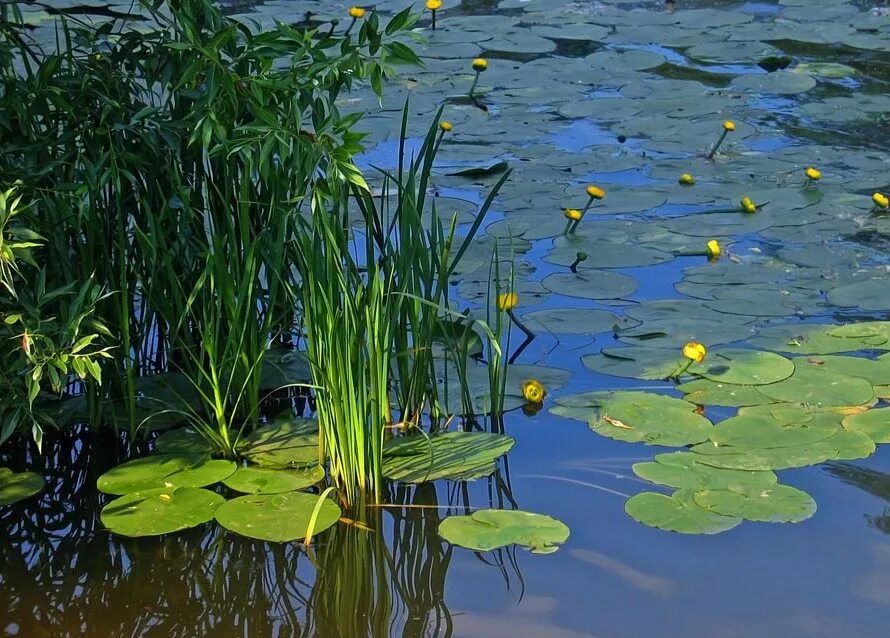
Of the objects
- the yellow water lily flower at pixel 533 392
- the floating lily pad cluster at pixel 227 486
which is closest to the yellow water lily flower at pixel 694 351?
the yellow water lily flower at pixel 533 392

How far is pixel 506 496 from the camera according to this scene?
2191 millimetres

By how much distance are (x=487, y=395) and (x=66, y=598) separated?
97cm

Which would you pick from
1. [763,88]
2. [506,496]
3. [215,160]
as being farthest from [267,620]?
[763,88]

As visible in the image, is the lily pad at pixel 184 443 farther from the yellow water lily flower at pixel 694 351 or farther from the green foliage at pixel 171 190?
the yellow water lily flower at pixel 694 351

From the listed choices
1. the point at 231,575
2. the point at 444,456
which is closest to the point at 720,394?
the point at 444,456

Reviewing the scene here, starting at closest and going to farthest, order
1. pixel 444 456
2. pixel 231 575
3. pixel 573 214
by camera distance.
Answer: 1. pixel 231 575
2. pixel 444 456
3. pixel 573 214

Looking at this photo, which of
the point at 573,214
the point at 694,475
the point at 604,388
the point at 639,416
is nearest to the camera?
the point at 694,475

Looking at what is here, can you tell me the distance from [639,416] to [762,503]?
15.0 inches

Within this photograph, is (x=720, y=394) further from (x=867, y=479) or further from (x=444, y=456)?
(x=444, y=456)

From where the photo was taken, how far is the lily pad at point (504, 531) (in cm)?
199

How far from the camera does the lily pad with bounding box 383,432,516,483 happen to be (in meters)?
2.21

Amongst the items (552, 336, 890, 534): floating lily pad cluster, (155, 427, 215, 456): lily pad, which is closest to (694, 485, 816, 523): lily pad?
(552, 336, 890, 534): floating lily pad cluster

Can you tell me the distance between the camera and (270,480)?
219 cm

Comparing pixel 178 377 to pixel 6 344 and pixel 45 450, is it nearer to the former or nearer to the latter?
pixel 45 450
